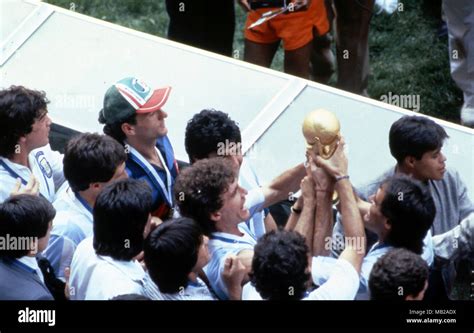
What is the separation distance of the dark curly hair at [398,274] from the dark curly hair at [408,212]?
0.07 metres

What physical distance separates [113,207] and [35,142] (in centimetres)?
37

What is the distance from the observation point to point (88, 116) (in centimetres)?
382

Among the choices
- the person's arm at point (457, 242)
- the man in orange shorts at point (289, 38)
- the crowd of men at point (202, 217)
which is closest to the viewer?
the crowd of men at point (202, 217)

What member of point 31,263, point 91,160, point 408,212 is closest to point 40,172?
point 91,160

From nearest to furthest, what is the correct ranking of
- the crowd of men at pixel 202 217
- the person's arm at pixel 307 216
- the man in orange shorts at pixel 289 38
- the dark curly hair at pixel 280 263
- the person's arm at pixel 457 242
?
the dark curly hair at pixel 280 263
the crowd of men at pixel 202 217
the person's arm at pixel 307 216
the person's arm at pixel 457 242
the man in orange shorts at pixel 289 38

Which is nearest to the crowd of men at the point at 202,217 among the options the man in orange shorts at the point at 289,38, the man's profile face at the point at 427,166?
the man's profile face at the point at 427,166

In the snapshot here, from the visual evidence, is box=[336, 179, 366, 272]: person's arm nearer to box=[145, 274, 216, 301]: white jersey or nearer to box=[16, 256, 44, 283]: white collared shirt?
box=[145, 274, 216, 301]: white jersey

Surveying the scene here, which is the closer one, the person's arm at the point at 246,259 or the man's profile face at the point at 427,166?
the person's arm at the point at 246,259

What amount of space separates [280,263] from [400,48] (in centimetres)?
155

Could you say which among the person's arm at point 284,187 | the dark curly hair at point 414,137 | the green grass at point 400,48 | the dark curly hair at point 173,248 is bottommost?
the dark curly hair at point 173,248

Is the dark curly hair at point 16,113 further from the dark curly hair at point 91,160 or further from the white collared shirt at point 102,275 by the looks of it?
the white collared shirt at point 102,275

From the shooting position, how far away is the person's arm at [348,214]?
3.50 metres

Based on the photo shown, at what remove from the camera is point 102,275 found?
344cm

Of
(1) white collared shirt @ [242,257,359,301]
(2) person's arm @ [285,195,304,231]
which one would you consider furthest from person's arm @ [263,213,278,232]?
(1) white collared shirt @ [242,257,359,301]
